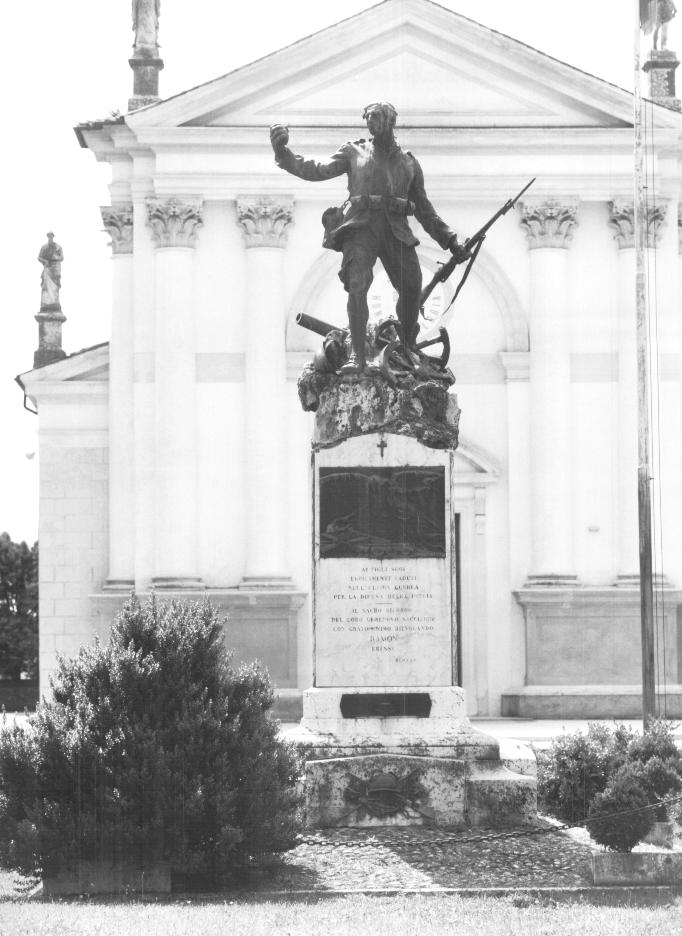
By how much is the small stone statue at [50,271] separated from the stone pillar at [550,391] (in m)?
9.68

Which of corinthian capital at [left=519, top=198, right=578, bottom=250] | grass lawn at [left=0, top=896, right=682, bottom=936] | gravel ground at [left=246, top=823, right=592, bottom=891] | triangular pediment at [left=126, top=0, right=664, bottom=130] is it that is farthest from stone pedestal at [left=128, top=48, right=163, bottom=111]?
grass lawn at [left=0, top=896, right=682, bottom=936]

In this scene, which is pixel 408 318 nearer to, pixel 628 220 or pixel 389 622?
pixel 389 622

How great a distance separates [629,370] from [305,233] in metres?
6.53

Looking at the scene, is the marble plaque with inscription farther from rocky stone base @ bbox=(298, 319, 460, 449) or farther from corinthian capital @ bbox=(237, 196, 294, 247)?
corinthian capital @ bbox=(237, 196, 294, 247)

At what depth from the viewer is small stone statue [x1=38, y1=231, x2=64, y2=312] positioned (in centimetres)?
3706

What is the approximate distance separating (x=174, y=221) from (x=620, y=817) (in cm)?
2081

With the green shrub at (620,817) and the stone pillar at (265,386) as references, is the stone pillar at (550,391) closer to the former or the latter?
the stone pillar at (265,386)

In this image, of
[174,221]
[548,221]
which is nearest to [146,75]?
[174,221]

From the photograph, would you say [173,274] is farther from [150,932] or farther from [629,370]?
[150,932]

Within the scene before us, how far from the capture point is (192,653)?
15.4 m

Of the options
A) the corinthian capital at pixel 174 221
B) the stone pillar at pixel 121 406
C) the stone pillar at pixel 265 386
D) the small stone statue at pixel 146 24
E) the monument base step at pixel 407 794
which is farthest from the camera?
the small stone statue at pixel 146 24

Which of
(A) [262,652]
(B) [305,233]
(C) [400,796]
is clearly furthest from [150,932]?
(B) [305,233]

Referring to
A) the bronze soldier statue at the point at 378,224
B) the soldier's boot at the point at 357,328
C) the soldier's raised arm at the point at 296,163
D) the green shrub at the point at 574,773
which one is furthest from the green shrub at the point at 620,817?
the soldier's raised arm at the point at 296,163

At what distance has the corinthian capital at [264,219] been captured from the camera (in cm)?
3384
